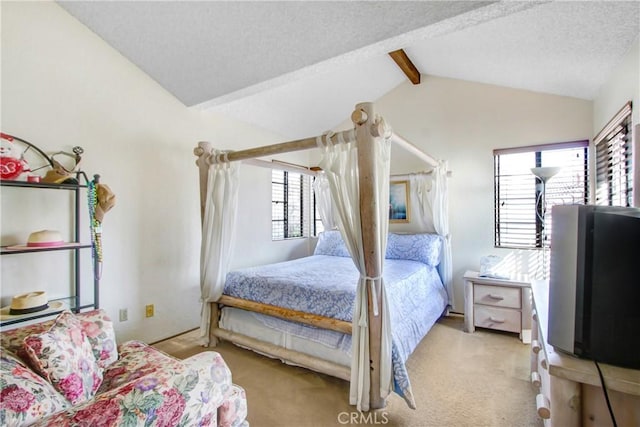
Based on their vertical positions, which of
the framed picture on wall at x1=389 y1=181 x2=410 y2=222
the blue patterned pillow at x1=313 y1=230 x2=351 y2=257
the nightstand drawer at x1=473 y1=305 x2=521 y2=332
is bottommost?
the nightstand drawer at x1=473 y1=305 x2=521 y2=332

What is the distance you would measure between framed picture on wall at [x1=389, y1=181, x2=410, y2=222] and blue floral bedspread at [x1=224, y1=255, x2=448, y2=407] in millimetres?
Result: 1054

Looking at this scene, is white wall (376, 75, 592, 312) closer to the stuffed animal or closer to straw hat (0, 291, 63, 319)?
the stuffed animal

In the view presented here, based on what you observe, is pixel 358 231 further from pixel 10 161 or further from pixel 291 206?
pixel 291 206

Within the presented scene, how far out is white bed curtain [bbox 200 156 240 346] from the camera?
270 centimetres

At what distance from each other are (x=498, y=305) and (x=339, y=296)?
193cm

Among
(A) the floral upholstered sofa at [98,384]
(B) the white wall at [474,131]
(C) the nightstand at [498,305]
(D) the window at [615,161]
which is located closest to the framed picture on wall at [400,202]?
(B) the white wall at [474,131]

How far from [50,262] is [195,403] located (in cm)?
211

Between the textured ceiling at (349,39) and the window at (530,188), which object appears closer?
the textured ceiling at (349,39)

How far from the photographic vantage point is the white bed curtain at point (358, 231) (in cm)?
188

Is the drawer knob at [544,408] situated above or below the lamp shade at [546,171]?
below

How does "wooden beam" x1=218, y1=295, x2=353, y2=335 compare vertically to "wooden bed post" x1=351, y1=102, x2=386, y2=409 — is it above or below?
below

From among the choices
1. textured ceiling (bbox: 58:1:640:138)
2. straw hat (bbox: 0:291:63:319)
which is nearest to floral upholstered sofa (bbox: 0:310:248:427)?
straw hat (bbox: 0:291:63:319)

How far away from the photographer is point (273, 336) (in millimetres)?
2496

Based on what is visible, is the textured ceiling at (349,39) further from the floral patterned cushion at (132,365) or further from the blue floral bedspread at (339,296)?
the floral patterned cushion at (132,365)
